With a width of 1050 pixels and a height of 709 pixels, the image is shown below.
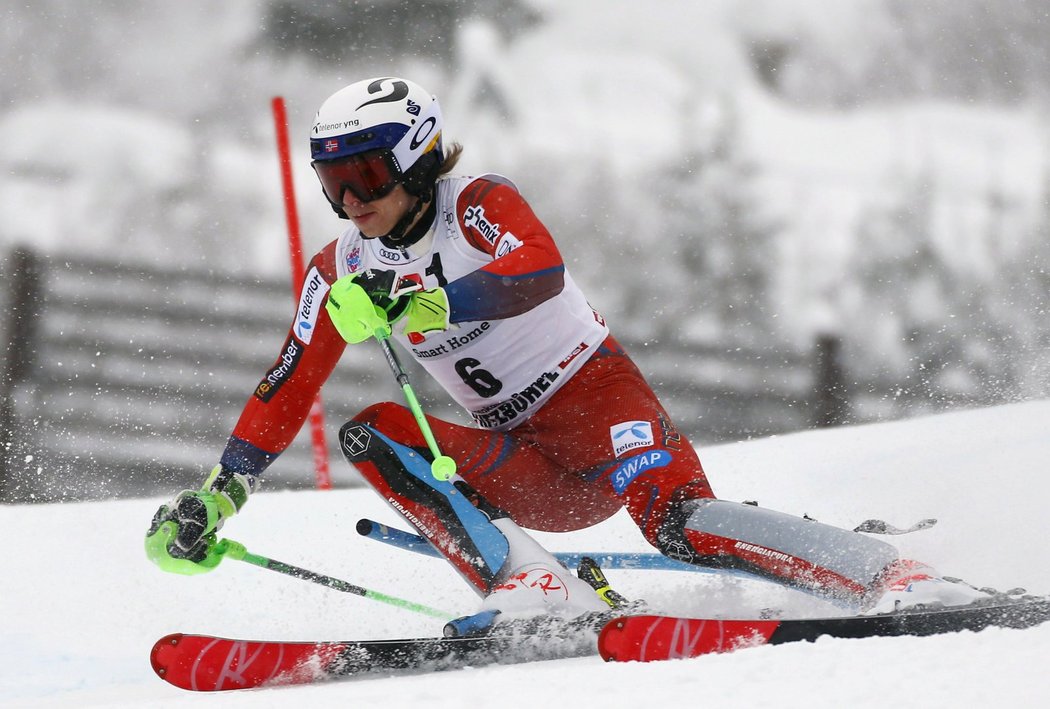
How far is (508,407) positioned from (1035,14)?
1450cm

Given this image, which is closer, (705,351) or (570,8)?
(705,351)

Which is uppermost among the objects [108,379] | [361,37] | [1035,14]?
[1035,14]

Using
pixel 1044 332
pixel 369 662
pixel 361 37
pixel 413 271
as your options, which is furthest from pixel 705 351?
pixel 361 37

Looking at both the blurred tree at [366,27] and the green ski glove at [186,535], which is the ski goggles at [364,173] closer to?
the green ski glove at [186,535]

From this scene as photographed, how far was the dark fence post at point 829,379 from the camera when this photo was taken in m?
8.48

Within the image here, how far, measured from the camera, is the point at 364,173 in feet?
9.45

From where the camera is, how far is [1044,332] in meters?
12.7

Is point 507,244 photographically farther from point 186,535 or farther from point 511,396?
point 186,535

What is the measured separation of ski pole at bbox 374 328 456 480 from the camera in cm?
260

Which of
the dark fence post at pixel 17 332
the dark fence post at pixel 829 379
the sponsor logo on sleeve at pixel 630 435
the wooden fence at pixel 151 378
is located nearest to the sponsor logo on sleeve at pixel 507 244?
the sponsor logo on sleeve at pixel 630 435

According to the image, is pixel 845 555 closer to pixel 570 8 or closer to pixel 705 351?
pixel 705 351

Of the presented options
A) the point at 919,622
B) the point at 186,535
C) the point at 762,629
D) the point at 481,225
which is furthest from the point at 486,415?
the point at 919,622

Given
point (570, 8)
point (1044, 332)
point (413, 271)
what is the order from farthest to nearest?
point (570, 8) < point (1044, 332) < point (413, 271)

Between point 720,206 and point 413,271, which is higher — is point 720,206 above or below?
below
